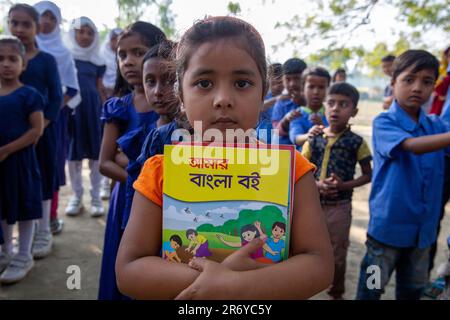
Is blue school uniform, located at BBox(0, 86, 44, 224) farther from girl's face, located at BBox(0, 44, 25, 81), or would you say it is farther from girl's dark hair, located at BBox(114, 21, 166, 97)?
girl's dark hair, located at BBox(114, 21, 166, 97)

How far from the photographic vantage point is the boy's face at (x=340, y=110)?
2.18 metres

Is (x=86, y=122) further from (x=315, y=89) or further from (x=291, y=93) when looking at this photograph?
(x=315, y=89)

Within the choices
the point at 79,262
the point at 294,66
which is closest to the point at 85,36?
the point at 294,66

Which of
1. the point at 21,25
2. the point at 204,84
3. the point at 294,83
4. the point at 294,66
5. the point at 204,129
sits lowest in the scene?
the point at 204,129

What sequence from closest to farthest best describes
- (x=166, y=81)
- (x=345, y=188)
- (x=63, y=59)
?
(x=166, y=81)
(x=345, y=188)
(x=63, y=59)

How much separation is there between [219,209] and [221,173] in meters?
0.07

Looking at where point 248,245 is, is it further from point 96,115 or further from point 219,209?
point 96,115

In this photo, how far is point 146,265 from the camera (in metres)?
0.76

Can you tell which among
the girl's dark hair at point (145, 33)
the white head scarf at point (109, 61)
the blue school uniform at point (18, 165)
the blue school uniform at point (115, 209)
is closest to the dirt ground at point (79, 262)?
the blue school uniform at point (18, 165)

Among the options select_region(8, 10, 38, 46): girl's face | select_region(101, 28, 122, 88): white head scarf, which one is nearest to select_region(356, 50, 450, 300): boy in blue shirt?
select_region(8, 10, 38, 46): girl's face

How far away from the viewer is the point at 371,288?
1.93 meters

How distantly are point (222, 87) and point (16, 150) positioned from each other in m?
1.93

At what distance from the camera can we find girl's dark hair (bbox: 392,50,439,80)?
170 centimetres
